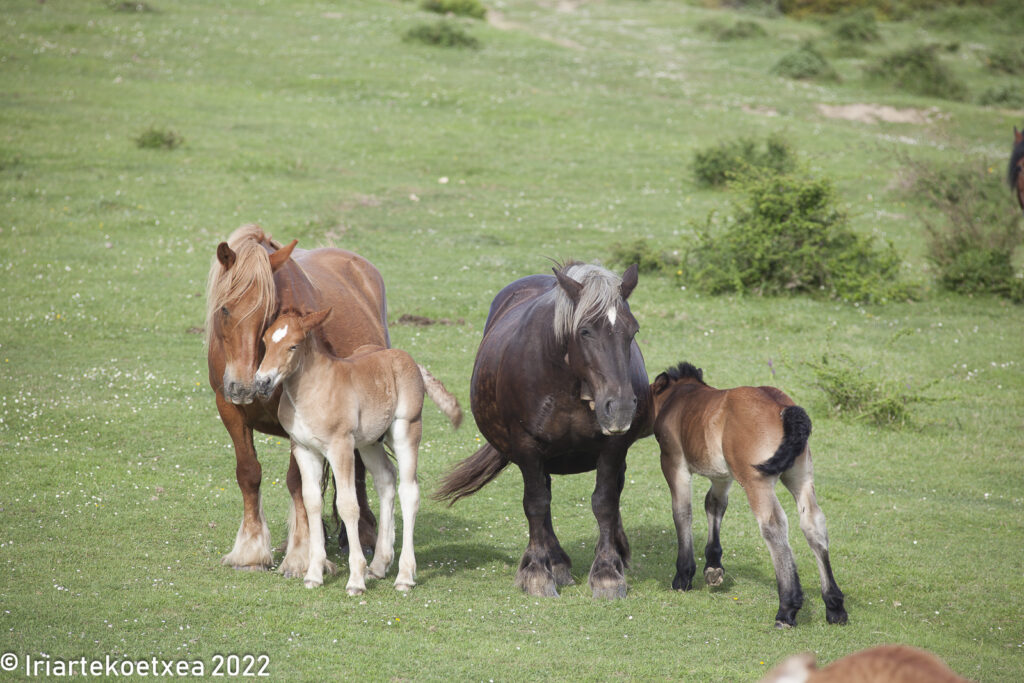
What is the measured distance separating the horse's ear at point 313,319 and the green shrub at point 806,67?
3317 cm

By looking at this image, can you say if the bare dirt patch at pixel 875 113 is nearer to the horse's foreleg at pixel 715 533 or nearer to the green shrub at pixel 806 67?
the green shrub at pixel 806 67

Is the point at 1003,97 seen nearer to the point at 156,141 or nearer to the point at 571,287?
the point at 156,141

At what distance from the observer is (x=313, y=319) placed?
731cm

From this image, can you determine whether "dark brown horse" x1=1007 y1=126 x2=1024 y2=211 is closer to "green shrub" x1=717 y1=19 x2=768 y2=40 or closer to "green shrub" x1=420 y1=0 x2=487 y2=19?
"green shrub" x1=717 y1=19 x2=768 y2=40

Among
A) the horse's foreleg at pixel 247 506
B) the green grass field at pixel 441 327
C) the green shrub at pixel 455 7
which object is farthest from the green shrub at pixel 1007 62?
the horse's foreleg at pixel 247 506

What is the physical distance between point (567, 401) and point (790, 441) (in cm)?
160

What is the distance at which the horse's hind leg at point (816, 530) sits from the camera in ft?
24.1

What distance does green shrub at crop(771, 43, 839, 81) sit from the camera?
3703 cm

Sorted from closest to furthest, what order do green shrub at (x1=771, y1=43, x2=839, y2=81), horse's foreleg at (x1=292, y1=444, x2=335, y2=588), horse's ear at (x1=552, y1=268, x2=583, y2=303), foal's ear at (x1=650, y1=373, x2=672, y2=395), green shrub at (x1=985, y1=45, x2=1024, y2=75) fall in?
horse's ear at (x1=552, y1=268, x2=583, y2=303), horse's foreleg at (x1=292, y1=444, x2=335, y2=588), foal's ear at (x1=650, y1=373, x2=672, y2=395), green shrub at (x1=771, y1=43, x2=839, y2=81), green shrub at (x1=985, y1=45, x2=1024, y2=75)

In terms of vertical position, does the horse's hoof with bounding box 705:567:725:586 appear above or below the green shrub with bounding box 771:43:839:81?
below

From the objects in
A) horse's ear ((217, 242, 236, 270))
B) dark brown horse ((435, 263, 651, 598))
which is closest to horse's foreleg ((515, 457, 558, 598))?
dark brown horse ((435, 263, 651, 598))

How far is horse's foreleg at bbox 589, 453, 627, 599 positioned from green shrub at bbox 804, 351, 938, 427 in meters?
6.01

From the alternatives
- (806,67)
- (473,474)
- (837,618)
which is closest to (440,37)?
(806,67)

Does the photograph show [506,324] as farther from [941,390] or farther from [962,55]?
[962,55]
